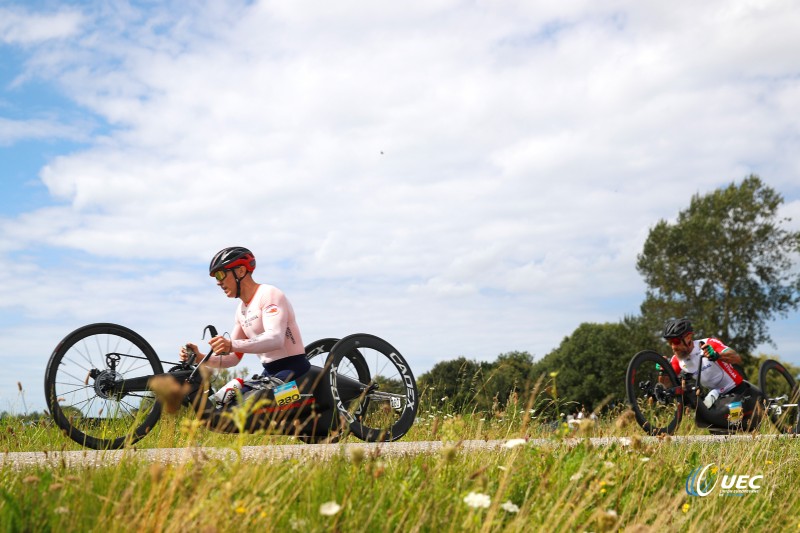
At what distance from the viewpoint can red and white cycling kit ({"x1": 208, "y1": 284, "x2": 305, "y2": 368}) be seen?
7184mm

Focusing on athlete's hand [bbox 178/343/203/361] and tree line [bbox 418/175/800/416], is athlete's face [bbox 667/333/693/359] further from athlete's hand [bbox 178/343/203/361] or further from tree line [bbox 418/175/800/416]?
tree line [bbox 418/175/800/416]

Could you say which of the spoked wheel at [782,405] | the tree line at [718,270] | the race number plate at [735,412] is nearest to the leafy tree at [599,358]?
the tree line at [718,270]

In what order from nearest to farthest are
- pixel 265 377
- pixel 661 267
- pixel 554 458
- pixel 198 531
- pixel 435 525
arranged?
pixel 198 531, pixel 435 525, pixel 554 458, pixel 265 377, pixel 661 267

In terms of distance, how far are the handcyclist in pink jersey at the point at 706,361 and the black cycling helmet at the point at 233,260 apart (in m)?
6.81

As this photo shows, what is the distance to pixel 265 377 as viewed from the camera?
24.1 ft

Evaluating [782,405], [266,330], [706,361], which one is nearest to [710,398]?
[706,361]

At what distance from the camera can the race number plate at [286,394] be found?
7.30m

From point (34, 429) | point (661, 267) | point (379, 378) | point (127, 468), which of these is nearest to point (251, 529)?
point (127, 468)

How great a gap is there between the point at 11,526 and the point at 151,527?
72cm

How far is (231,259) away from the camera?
24.7ft

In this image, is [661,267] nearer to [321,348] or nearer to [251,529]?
[321,348]
